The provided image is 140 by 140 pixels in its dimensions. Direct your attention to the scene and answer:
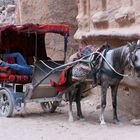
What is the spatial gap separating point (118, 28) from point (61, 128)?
2.44 meters

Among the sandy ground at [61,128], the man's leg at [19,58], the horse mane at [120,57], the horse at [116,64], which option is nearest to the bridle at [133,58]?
the horse at [116,64]

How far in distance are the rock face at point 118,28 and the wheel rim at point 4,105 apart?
232 cm

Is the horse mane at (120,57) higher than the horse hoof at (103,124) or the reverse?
higher

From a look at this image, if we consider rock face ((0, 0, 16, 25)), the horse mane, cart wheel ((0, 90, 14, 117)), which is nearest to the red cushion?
cart wheel ((0, 90, 14, 117))

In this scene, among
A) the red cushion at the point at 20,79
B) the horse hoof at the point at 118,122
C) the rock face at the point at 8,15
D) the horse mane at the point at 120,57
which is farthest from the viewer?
the rock face at the point at 8,15

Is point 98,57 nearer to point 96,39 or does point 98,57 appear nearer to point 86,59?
point 86,59

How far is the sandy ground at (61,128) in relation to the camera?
22.8 ft

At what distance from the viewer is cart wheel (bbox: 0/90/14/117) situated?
868 centimetres

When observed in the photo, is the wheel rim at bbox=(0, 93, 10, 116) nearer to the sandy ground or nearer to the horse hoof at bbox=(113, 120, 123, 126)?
the sandy ground

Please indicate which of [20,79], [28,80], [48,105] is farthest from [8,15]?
[20,79]

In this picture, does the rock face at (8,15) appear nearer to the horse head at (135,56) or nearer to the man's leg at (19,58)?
the man's leg at (19,58)

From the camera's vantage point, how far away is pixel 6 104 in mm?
8938

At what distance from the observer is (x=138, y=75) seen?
7.16m

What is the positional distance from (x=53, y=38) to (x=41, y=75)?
4102 mm
